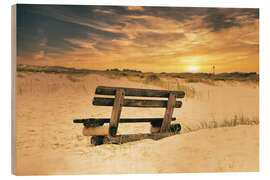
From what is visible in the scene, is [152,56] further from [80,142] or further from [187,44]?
[80,142]

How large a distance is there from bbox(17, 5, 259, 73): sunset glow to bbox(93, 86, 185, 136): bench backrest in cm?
40

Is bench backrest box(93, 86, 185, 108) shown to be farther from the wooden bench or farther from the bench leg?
the bench leg

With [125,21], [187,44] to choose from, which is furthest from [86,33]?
[187,44]

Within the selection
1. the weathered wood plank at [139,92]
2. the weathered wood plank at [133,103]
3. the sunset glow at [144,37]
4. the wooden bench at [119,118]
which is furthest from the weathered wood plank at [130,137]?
the sunset glow at [144,37]

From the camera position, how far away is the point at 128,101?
437 cm

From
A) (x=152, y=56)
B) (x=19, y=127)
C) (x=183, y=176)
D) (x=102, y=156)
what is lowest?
(x=183, y=176)

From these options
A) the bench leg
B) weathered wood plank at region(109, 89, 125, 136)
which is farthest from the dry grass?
the bench leg

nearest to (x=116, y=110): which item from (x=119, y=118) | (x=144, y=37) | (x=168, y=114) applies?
(x=119, y=118)

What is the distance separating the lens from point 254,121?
4617 mm

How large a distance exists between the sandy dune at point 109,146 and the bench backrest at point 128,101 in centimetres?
23

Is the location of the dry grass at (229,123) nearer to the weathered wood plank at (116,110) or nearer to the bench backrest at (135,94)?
the bench backrest at (135,94)

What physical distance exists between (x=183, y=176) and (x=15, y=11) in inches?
132

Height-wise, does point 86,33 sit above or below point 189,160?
above

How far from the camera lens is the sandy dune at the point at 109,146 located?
425 centimetres
